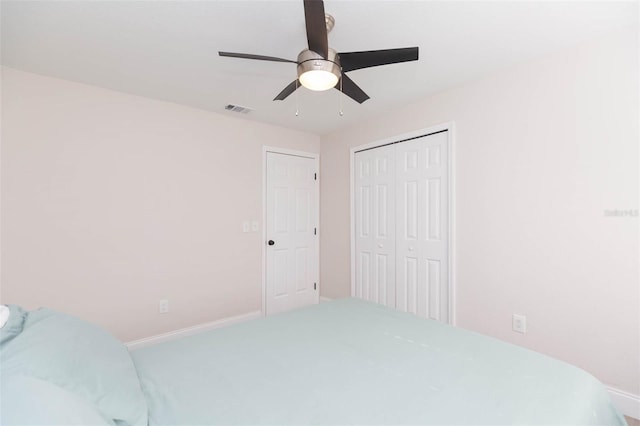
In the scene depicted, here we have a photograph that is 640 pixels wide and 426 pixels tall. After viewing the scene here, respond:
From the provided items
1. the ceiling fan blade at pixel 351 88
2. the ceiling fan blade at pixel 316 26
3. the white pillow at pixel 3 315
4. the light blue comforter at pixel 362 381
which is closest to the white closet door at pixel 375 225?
the ceiling fan blade at pixel 351 88

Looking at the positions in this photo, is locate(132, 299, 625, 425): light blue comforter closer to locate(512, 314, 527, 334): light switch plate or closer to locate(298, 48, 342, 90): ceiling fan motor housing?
locate(512, 314, 527, 334): light switch plate

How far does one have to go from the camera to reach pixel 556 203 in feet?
6.89

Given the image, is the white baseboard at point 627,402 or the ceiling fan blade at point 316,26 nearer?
the ceiling fan blade at point 316,26

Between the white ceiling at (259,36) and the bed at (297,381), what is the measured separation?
5.41ft

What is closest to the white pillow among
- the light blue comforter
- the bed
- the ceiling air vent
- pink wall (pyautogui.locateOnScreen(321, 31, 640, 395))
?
the bed

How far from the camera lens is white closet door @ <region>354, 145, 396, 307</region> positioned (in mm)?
3234

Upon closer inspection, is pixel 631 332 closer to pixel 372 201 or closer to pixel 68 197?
pixel 372 201

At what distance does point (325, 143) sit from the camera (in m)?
4.05

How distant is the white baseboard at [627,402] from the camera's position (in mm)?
1798

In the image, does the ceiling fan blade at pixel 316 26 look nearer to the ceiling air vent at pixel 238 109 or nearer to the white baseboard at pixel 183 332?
the ceiling air vent at pixel 238 109

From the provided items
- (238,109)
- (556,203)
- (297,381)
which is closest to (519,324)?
(556,203)

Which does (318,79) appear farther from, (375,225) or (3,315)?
(375,225)

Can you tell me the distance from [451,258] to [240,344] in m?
1.97

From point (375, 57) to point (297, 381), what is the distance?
1589mm
